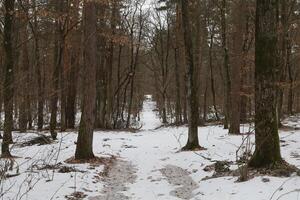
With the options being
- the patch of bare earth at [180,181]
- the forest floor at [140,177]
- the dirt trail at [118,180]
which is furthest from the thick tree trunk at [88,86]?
the patch of bare earth at [180,181]

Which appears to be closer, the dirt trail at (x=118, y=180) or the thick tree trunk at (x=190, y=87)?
the dirt trail at (x=118, y=180)

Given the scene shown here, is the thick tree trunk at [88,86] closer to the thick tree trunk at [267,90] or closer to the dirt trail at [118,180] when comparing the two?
the dirt trail at [118,180]

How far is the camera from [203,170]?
452 inches

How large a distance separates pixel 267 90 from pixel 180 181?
10.5 ft

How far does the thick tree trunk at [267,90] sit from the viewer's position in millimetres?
9523

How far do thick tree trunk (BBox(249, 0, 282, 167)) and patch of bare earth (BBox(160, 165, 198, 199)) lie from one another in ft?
5.10

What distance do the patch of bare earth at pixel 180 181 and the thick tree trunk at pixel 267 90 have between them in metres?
1.55

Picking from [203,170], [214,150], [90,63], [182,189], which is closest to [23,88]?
[182,189]

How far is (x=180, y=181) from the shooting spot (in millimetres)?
10859

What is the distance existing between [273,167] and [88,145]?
6.27 metres

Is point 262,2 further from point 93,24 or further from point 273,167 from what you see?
point 93,24

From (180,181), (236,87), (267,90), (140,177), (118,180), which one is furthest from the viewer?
(236,87)

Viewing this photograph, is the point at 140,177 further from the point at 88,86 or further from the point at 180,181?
the point at 88,86

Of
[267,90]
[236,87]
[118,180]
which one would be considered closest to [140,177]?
[118,180]
